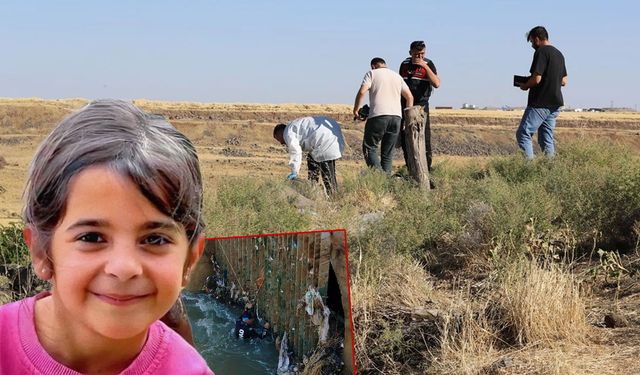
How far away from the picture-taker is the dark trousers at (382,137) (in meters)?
10.5

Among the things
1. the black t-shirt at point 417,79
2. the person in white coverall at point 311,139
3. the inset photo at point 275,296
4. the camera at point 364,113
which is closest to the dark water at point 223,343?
the inset photo at point 275,296

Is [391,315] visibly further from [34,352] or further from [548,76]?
[548,76]

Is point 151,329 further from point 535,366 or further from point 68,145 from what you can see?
point 535,366

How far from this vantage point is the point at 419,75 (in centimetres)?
1097

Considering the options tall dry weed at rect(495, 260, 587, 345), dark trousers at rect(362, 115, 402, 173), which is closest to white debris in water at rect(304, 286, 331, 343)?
tall dry weed at rect(495, 260, 587, 345)

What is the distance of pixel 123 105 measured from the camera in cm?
126

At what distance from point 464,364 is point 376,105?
6.22 metres

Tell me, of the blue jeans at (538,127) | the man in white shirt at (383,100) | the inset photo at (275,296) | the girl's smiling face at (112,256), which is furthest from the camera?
the blue jeans at (538,127)

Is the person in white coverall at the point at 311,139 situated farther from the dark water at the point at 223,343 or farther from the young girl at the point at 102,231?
the young girl at the point at 102,231

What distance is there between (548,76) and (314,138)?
3.29 metres

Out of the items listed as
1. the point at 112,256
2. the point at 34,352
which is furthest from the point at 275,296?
the point at 112,256

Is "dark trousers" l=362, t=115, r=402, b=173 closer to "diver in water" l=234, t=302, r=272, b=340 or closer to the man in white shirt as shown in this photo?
the man in white shirt

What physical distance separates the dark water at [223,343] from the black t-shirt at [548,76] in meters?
8.74

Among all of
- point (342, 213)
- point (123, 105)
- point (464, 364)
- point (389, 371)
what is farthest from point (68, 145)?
point (342, 213)
